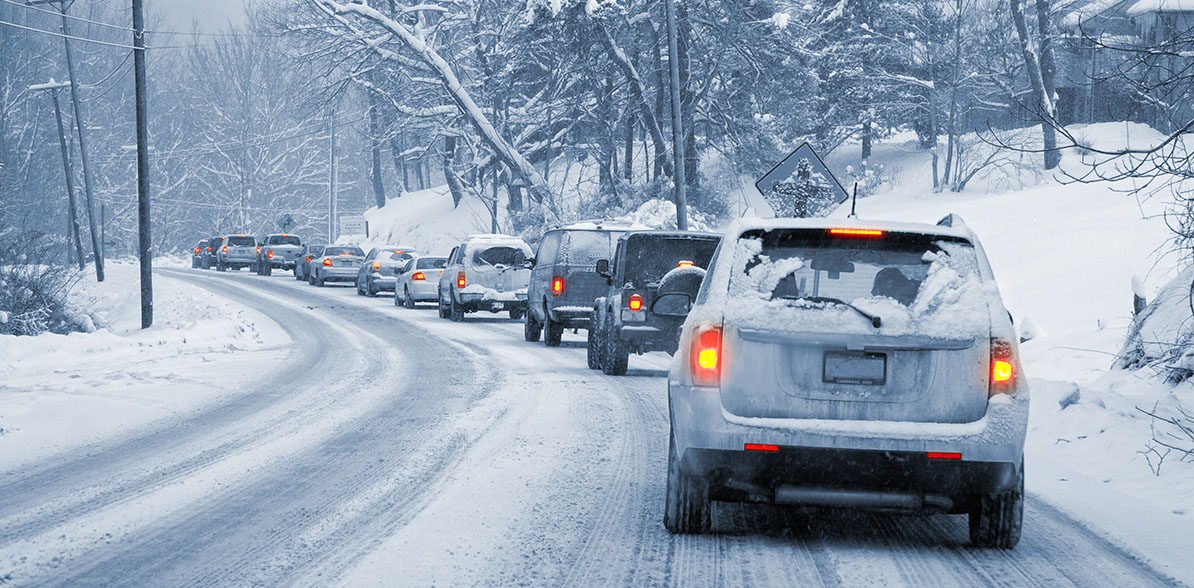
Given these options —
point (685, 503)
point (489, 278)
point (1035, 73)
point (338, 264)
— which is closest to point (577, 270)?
point (489, 278)

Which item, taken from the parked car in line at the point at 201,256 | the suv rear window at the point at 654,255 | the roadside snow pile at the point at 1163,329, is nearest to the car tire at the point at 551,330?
the suv rear window at the point at 654,255

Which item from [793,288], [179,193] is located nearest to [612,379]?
[793,288]

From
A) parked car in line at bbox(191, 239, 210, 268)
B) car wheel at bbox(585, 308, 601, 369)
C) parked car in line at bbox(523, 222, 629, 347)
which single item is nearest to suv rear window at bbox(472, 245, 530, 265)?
parked car in line at bbox(523, 222, 629, 347)

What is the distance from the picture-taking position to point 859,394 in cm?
599

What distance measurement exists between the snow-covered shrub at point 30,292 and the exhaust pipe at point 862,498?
2282 cm

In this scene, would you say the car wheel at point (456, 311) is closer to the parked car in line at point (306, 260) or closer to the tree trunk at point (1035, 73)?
the parked car in line at point (306, 260)

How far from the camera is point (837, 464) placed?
5969 millimetres

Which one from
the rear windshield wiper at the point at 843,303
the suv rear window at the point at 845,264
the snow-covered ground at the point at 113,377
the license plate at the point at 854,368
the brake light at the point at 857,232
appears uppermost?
the brake light at the point at 857,232

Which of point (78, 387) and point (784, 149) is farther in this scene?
point (784, 149)

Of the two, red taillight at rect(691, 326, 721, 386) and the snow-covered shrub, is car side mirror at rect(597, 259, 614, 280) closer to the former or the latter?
red taillight at rect(691, 326, 721, 386)

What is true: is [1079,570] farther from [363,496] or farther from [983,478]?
[363,496]

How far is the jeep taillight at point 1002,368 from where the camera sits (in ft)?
19.6

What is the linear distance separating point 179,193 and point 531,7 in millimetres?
56570

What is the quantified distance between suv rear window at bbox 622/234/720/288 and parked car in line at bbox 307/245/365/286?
101 feet
